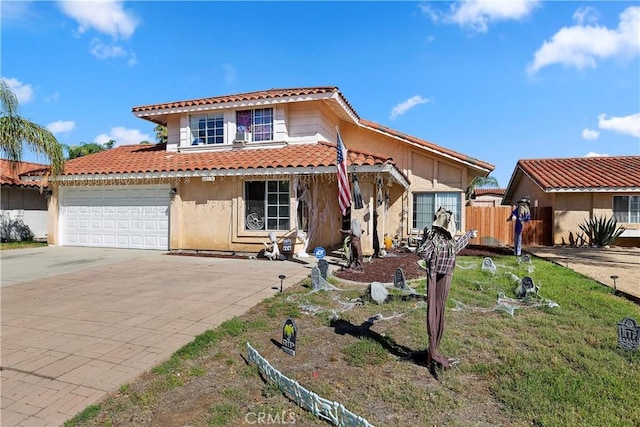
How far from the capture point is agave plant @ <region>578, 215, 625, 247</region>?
15.8 m

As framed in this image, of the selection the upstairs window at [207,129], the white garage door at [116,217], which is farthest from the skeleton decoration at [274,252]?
the upstairs window at [207,129]

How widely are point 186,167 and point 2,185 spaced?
35.9 ft

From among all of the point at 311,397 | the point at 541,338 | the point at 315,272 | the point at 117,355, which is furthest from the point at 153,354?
the point at 541,338

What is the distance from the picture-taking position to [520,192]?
73.3 ft

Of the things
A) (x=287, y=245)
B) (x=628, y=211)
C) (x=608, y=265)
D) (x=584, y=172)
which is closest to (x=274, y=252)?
(x=287, y=245)

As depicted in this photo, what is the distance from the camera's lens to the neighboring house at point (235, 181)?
11969 millimetres

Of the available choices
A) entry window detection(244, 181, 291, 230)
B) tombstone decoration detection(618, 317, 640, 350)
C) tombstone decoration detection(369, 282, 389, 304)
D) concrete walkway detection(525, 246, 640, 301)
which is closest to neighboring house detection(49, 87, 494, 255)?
entry window detection(244, 181, 291, 230)

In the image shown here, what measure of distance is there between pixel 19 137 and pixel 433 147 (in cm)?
1524

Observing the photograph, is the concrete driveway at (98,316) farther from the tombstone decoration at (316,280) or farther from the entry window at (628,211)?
the entry window at (628,211)

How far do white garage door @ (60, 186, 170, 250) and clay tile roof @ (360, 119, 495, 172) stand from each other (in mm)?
9022

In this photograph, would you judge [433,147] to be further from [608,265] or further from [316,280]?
[316,280]

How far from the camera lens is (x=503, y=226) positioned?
17906 millimetres

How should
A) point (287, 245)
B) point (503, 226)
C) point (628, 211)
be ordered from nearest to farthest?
point (287, 245) < point (628, 211) < point (503, 226)

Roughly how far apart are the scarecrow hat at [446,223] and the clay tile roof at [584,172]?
50.0ft
